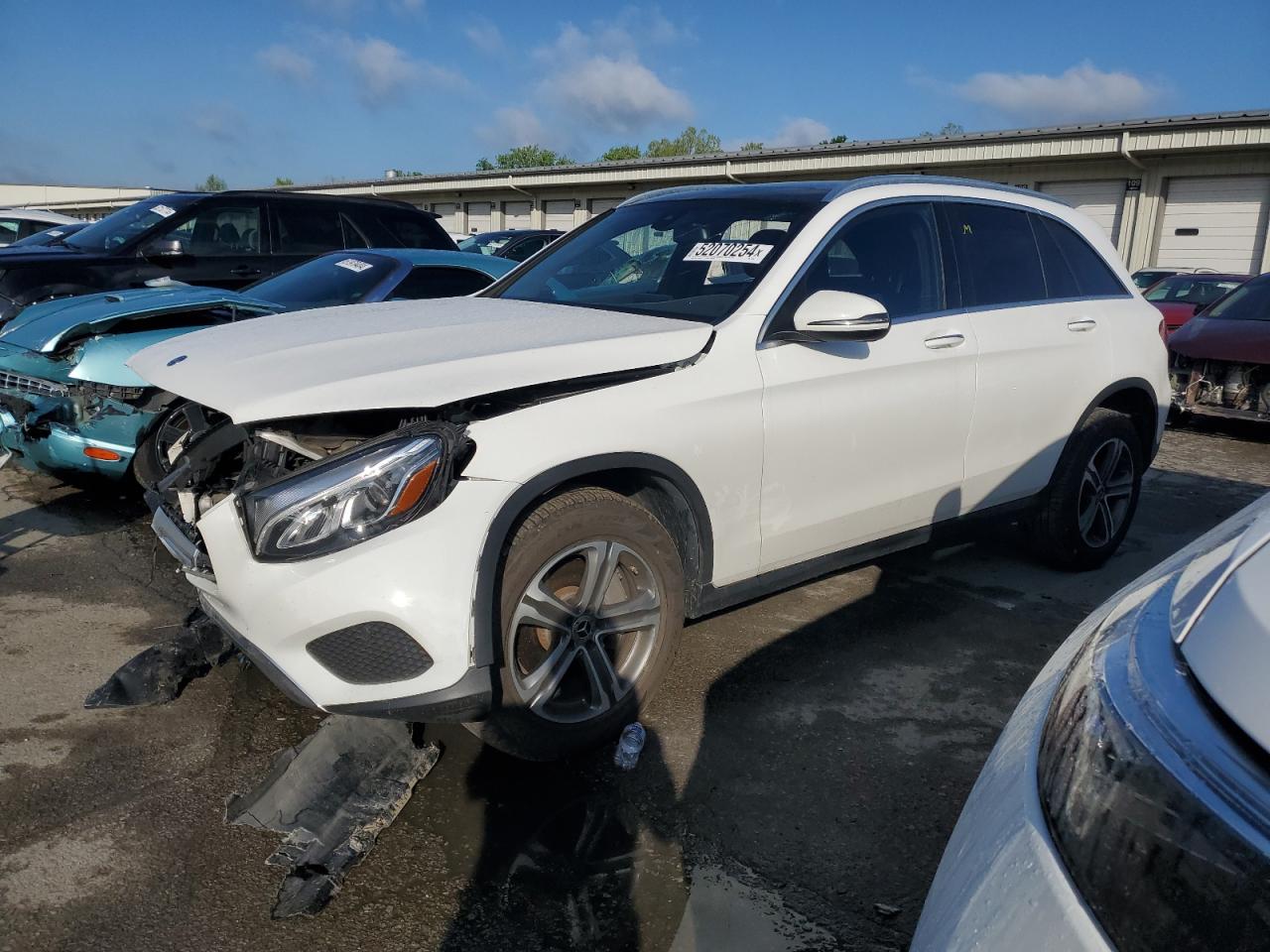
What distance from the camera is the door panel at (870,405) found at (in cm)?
337

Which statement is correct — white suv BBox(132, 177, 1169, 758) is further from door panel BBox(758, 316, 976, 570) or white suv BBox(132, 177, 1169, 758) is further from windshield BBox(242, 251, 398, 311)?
windshield BBox(242, 251, 398, 311)

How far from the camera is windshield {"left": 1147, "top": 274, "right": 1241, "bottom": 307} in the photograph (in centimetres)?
1369

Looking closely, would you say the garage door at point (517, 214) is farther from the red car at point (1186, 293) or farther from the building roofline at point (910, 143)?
the red car at point (1186, 293)

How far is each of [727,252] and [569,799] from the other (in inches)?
79.5

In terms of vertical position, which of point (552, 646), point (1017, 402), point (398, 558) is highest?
point (1017, 402)

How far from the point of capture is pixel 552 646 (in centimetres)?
293

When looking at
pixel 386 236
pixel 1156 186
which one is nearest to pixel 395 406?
pixel 386 236

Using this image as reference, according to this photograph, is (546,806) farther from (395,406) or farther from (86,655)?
(86,655)

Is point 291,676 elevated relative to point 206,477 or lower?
lower

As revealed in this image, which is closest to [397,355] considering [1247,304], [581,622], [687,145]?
[581,622]

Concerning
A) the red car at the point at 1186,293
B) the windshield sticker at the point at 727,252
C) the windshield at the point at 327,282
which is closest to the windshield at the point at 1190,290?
the red car at the point at 1186,293

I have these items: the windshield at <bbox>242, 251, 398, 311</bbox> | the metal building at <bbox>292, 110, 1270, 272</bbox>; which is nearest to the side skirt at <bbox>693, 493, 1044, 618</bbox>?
the windshield at <bbox>242, 251, 398, 311</bbox>

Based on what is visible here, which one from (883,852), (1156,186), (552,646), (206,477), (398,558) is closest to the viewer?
(398,558)

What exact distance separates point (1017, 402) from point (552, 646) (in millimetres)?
2495
